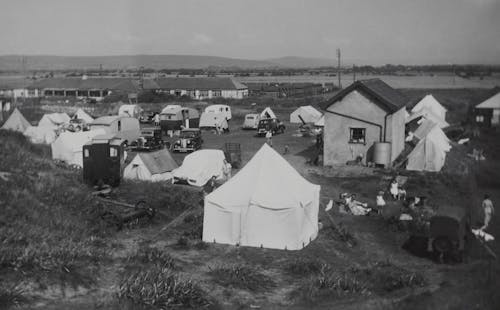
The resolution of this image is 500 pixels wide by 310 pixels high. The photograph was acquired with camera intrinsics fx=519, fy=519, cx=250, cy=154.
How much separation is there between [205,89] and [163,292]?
67420 millimetres

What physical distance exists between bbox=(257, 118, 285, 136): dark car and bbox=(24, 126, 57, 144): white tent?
16.4 meters

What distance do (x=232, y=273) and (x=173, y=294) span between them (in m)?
2.29

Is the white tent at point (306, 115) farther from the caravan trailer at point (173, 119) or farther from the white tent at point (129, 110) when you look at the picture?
the white tent at point (129, 110)

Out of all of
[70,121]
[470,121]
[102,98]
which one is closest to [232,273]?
[470,121]

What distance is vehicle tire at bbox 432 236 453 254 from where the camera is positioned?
1473 centimetres

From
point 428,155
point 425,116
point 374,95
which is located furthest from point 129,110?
point 428,155

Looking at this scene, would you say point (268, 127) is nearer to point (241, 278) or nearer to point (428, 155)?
point (428, 155)

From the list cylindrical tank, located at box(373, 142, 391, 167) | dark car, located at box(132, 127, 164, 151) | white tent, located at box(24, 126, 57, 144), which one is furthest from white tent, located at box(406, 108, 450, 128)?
white tent, located at box(24, 126, 57, 144)

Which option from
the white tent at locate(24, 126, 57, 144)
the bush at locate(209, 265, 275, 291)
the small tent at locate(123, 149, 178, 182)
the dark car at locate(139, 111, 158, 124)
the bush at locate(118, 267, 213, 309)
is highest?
the dark car at locate(139, 111, 158, 124)

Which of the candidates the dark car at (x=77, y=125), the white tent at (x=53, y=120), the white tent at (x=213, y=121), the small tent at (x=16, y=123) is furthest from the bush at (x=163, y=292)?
the white tent at (x=213, y=121)

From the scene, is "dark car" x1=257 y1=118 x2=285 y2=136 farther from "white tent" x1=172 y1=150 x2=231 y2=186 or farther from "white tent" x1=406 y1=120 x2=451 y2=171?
"white tent" x1=172 y1=150 x2=231 y2=186

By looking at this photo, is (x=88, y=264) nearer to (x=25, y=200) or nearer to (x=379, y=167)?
(x=25, y=200)

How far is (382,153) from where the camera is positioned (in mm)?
27844

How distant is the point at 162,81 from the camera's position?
82.4 m
